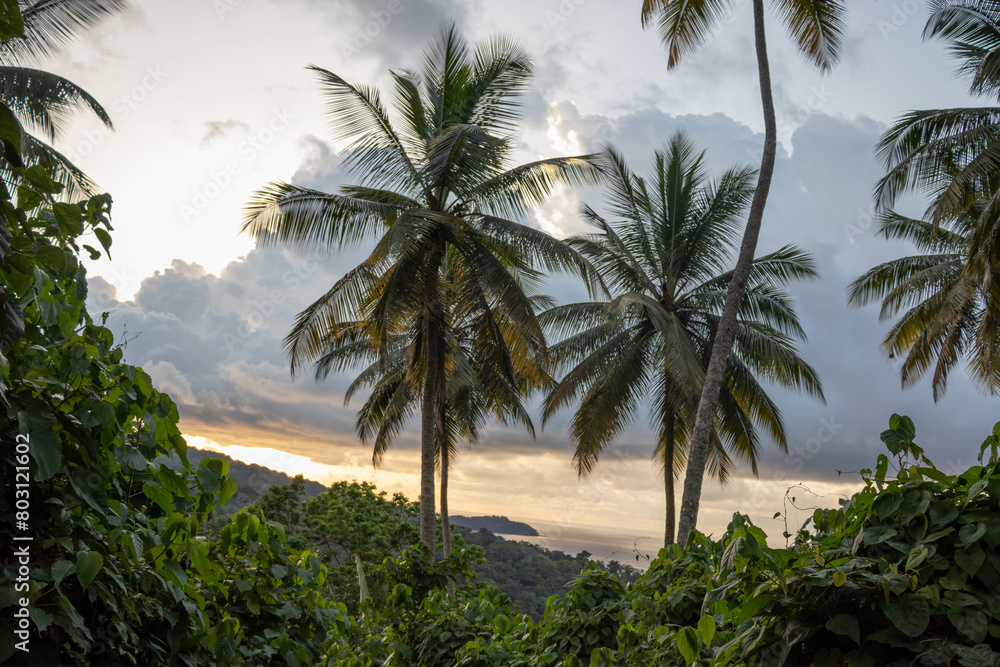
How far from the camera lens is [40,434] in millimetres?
1395

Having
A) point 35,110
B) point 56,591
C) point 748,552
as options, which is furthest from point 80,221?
point 35,110

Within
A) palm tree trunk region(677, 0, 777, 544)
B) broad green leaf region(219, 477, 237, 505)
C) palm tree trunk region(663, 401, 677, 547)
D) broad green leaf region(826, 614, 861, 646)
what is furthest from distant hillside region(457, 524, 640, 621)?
broad green leaf region(826, 614, 861, 646)

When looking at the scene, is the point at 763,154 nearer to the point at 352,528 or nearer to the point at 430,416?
the point at 430,416

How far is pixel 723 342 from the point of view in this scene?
9.09 metres

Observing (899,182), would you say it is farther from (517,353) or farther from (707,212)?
(517,353)

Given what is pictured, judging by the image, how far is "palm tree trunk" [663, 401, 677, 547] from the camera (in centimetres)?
1522

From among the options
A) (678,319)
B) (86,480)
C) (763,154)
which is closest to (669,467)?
(678,319)

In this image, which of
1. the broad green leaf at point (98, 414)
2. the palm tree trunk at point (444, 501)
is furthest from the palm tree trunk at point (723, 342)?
the palm tree trunk at point (444, 501)

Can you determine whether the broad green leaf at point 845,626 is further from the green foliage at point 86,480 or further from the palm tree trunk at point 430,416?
the palm tree trunk at point 430,416

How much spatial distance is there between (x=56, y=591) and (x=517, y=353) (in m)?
9.53

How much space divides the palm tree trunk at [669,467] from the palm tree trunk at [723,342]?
6.37 m

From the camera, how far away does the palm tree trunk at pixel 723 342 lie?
8.93 meters

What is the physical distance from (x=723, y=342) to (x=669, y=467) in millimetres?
7409

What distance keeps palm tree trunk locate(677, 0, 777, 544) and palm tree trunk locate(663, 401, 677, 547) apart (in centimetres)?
637
